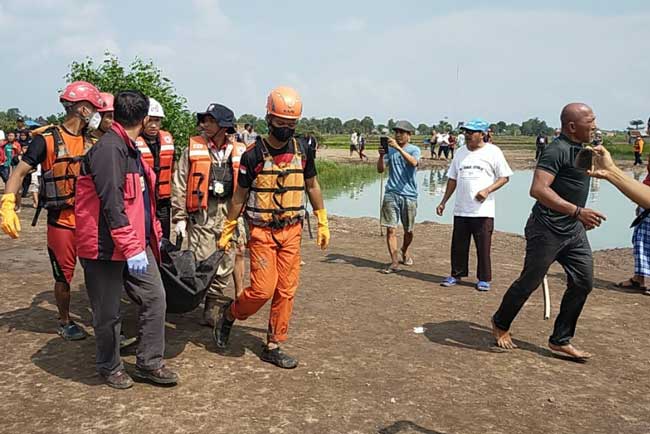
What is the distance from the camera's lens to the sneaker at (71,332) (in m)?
5.12

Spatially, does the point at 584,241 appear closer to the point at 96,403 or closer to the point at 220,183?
the point at 220,183

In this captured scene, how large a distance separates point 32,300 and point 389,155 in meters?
4.67

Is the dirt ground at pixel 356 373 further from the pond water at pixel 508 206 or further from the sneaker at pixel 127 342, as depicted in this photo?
the pond water at pixel 508 206

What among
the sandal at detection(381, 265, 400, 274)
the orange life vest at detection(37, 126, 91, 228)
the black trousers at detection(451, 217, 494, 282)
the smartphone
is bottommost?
the sandal at detection(381, 265, 400, 274)

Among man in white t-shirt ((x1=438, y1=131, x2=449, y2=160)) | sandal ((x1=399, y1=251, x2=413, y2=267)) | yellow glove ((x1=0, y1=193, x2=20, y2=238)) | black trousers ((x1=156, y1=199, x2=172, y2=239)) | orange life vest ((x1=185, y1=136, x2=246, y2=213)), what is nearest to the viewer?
yellow glove ((x1=0, y1=193, x2=20, y2=238))

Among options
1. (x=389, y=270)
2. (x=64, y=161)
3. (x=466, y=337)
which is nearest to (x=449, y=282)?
(x=389, y=270)

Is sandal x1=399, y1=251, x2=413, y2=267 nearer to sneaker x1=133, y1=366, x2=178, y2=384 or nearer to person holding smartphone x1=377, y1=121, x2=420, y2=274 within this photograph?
person holding smartphone x1=377, y1=121, x2=420, y2=274

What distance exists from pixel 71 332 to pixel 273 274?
188 cm

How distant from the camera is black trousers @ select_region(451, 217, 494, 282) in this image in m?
7.29

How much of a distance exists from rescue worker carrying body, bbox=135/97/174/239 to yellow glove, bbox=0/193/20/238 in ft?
5.07

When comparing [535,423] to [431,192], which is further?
[431,192]

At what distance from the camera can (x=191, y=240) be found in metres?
5.64

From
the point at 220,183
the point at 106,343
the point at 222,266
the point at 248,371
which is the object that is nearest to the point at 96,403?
the point at 106,343

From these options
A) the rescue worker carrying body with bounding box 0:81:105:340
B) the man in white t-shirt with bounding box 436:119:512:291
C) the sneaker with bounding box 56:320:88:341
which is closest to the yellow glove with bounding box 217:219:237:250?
the rescue worker carrying body with bounding box 0:81:105:340
